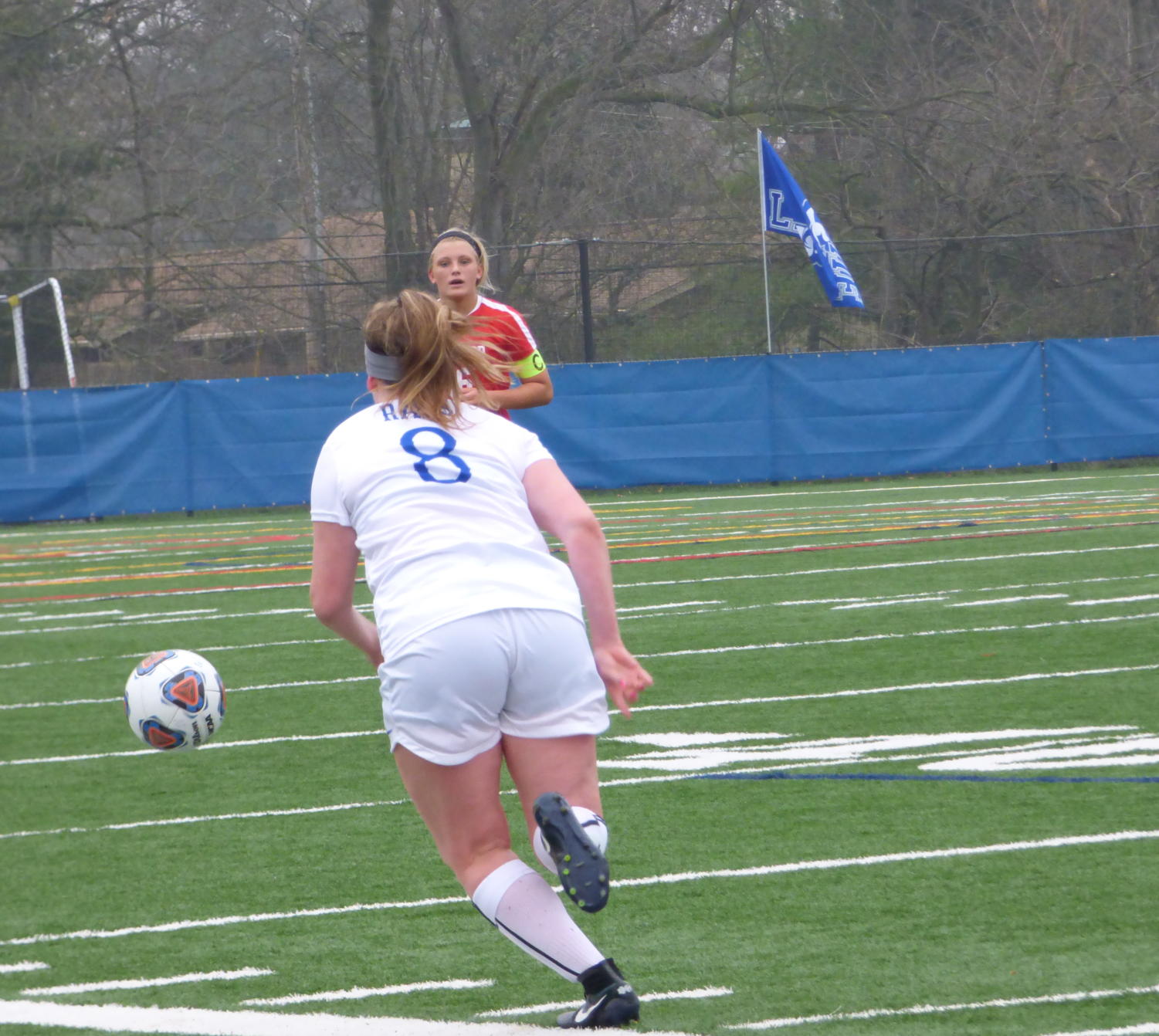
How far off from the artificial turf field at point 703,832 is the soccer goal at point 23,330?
12695 mm

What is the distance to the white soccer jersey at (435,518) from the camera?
12.6 feet

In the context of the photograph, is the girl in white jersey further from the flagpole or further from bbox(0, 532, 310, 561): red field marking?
the flagpole

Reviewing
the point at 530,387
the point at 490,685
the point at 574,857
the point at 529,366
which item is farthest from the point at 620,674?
the point at 529,366

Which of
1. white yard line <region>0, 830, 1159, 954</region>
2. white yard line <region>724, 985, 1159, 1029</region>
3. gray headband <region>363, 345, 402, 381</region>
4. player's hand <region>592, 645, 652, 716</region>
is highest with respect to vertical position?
gray headband <region>363, 345, 402, 381</region>

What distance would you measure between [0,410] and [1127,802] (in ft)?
66.0

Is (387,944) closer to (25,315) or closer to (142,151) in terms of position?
(25,315)

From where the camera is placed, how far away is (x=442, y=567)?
3.85 m

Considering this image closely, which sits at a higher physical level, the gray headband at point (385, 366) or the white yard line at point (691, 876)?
the gray headband at point (385, 366)

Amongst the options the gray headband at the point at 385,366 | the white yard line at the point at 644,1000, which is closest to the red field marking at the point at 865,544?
the white yard line at the point at 644,1000

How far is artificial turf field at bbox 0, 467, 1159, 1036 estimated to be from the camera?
4.47m

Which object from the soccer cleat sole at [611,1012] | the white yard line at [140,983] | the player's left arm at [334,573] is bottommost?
the white yard line at [140,983]

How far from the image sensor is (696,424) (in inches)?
947

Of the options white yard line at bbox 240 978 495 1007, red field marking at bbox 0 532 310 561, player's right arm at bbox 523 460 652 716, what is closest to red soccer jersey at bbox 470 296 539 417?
white yard line at bbox 240 978 495 1007

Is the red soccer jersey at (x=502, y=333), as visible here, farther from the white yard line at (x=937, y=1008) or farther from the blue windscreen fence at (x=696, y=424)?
the blue windscreen fence at (x=696, y=424)
